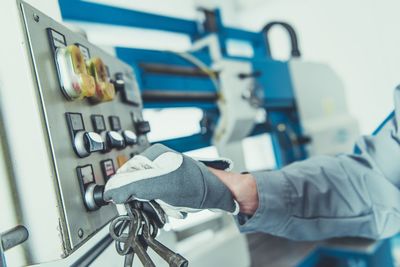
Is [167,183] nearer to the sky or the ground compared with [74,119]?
nearer to the ground

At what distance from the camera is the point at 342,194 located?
0.83 metres

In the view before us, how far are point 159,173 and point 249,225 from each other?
0.33 metres

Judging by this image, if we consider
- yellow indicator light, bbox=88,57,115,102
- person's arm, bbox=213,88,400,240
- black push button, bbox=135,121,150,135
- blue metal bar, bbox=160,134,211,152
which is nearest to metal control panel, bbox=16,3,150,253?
yellow indicator light, bbox=88,57,115,102

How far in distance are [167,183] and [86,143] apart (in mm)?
127

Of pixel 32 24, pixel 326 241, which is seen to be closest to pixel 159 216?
pixel 32 24

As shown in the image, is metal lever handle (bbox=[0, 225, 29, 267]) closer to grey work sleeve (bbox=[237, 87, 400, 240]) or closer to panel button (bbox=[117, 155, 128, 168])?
panel button (bbox=[117, 155, 128, 168])

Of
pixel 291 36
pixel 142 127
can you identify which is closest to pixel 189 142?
pixel 142 127

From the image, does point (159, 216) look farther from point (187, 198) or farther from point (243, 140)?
point (243, 140)

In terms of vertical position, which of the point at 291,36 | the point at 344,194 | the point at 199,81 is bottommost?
the point at 344,194

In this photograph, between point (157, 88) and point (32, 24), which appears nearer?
point (32, 24)

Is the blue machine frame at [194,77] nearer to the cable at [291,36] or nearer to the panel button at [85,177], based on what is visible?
the cable at [291,36]

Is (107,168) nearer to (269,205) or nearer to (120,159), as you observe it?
(120,159)

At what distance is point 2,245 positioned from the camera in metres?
0.39

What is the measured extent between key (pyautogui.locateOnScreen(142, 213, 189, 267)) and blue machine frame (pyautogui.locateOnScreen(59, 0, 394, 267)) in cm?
35
